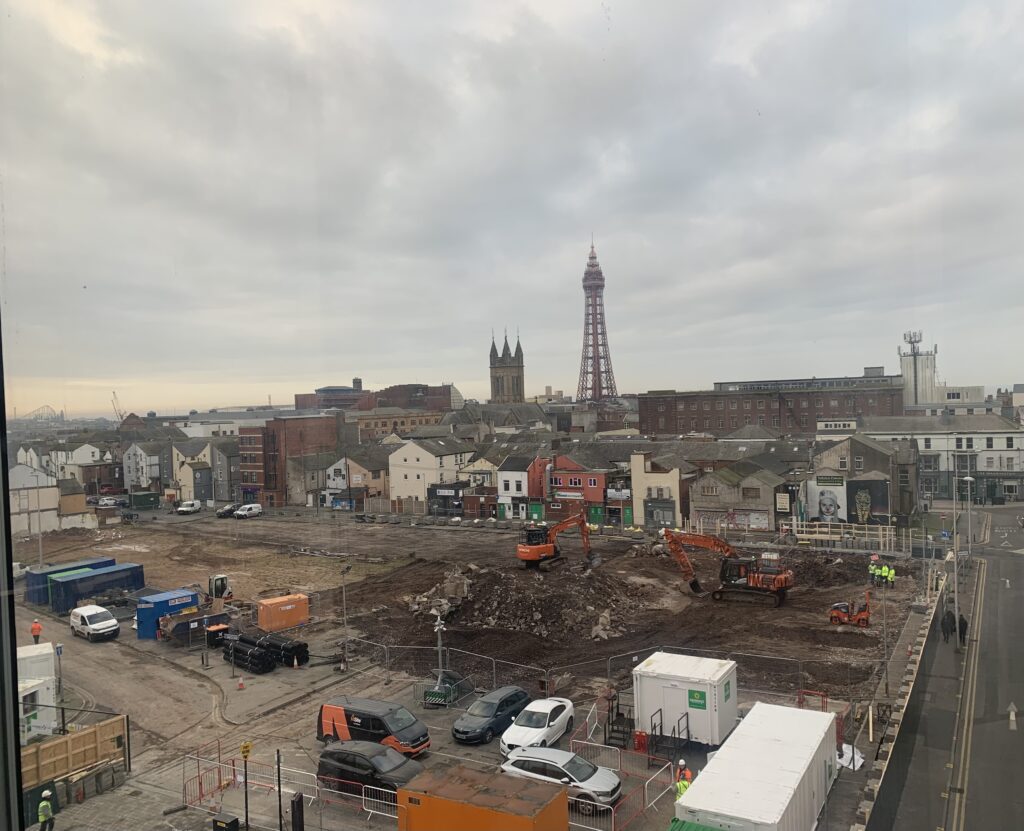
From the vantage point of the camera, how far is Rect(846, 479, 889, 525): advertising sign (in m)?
18.0

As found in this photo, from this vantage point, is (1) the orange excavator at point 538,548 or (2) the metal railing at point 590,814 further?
(1) the orange excavator at point 538,548

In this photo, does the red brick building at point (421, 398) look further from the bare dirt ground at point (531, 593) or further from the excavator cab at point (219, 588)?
the excavator cab at point (219, 588)

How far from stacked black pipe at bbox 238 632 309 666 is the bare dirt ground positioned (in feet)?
4.91

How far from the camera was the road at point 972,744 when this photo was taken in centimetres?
482

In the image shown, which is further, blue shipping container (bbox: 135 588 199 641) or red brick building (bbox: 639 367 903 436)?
red brick building (bbox: 639 367 903 436)

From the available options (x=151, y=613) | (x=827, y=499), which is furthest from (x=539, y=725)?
(x=827, y=499)

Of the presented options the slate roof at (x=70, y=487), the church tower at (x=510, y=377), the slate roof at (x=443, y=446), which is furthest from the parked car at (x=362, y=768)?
the church tower at (x=510, y=377)

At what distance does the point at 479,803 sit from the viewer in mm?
4219

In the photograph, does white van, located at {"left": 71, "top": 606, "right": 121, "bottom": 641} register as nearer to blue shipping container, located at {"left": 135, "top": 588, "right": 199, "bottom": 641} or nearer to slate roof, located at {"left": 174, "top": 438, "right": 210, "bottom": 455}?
blue shipping container, located at {"left": 135, "top": 588, "right": 199, "bottom": 641}

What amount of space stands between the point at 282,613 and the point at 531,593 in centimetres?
449

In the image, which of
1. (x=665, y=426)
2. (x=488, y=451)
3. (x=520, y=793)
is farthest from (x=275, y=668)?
(x=665, y=426)

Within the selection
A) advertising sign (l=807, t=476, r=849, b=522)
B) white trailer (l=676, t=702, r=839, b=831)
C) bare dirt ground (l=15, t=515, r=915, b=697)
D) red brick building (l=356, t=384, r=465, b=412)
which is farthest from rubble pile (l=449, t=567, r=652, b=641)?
red brick building (l=356, t=384, r=465, b=412)

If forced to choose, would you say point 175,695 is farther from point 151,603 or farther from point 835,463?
point 835,463

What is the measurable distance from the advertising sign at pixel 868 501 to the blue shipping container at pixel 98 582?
58.2 feet
